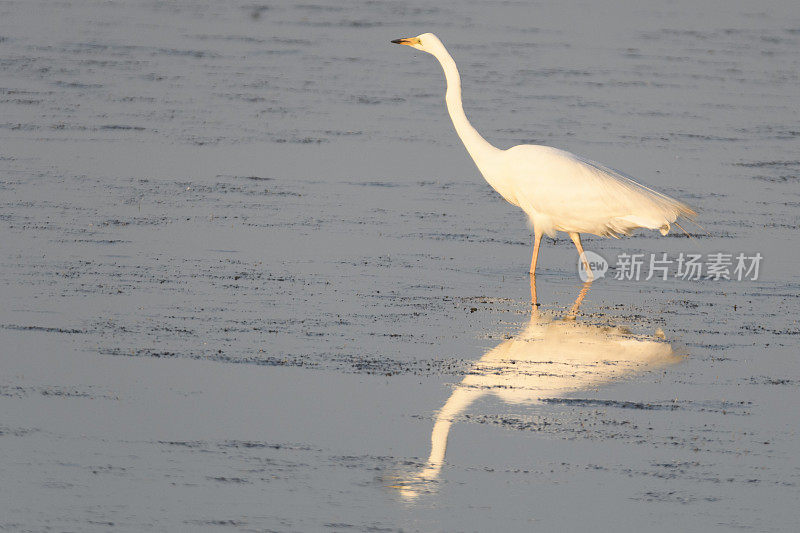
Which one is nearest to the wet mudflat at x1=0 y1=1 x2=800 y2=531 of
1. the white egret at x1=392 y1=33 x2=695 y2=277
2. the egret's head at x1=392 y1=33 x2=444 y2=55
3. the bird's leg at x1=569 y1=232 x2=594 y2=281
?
the bird's leg at x1=569 y1=232 x2=594 y2=281

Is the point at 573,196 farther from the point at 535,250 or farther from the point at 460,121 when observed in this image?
the point at 460,121

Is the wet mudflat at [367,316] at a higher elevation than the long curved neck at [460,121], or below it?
below

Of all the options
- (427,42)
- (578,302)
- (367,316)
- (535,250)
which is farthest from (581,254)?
(367,316)

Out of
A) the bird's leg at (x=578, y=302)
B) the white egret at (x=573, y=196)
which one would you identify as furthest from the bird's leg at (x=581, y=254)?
the bird's leg at (x=578, y=302)

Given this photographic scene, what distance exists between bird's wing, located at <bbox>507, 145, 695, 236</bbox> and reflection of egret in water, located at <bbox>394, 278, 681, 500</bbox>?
1908mm

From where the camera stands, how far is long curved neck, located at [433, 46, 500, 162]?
12867 mm

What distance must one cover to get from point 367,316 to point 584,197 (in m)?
3.24

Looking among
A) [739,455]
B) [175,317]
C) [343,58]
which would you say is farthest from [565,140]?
[739,455]

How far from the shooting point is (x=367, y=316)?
9.70m

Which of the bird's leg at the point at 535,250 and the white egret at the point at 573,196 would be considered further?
the white egret at the point at 573,196

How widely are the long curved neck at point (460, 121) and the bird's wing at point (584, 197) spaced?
1.54 feet

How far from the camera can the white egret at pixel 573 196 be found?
12016 millimetres

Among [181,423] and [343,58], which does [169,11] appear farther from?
[181,423]

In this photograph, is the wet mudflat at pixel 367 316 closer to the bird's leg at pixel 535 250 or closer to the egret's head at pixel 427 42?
the bird's leg at pixel 535 250
